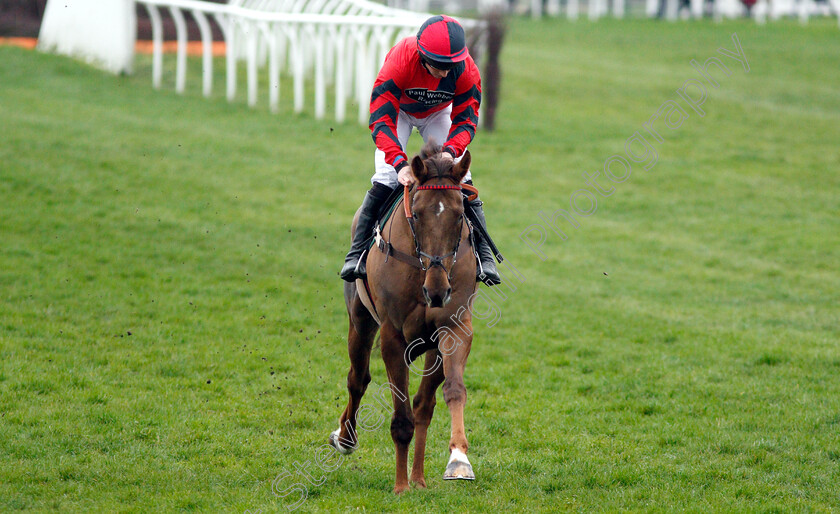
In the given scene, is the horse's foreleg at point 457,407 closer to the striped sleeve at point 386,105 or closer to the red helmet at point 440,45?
the striped sleeve at point 386,105

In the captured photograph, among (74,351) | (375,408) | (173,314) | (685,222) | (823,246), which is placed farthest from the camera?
(685,222)

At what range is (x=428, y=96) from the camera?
5.49 meters

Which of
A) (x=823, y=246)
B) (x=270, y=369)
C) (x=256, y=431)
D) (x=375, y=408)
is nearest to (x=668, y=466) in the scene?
(x=375, y=408)

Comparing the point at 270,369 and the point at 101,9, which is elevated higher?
the point at 101,9

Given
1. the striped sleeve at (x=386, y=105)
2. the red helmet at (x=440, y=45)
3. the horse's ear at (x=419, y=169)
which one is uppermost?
the red helmet at (x=440, y=45)

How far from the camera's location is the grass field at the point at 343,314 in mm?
5312

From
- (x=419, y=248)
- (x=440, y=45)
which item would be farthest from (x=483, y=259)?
(x=440, y=45)

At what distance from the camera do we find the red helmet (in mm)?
5102

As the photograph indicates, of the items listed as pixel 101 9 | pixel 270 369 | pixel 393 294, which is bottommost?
pixel 270 369

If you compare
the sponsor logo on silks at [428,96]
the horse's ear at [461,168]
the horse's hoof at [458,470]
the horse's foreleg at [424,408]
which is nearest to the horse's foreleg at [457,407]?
the horse's hoof at [458,470]

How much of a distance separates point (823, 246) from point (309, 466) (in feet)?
28.7

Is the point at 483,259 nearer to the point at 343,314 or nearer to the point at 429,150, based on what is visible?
the point at 429,150

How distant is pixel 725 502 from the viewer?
16.3ft

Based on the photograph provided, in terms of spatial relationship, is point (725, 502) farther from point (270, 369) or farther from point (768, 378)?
point (270, 369)
